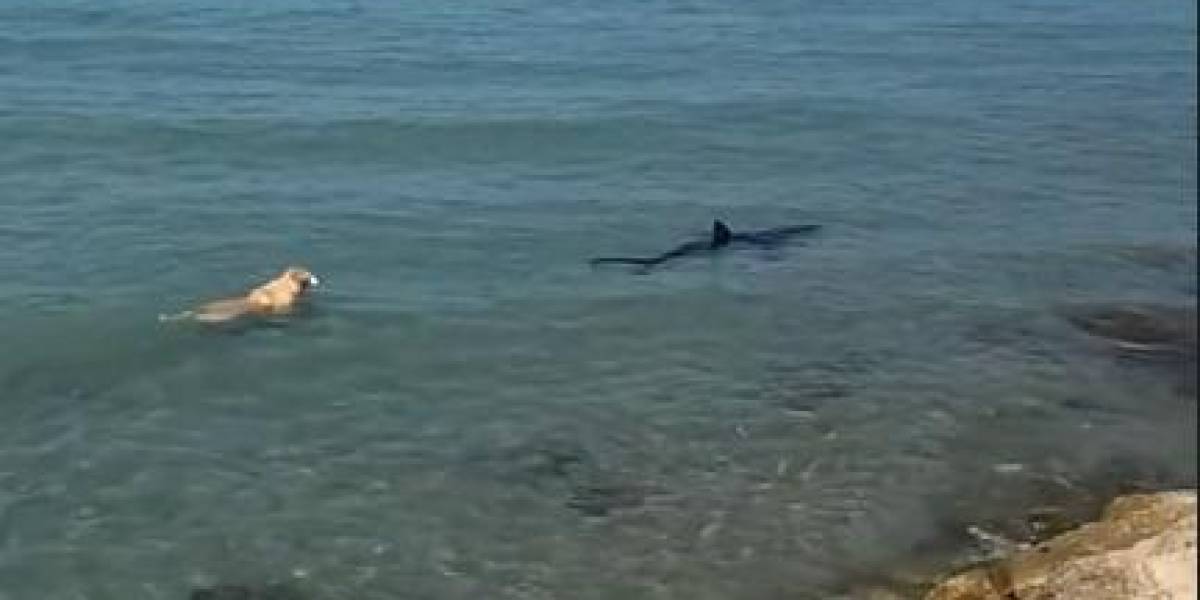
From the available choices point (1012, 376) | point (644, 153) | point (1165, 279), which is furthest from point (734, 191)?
point (1012, 376)

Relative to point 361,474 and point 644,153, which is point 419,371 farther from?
point 644,153

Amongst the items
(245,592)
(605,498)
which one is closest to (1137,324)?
(605,498)

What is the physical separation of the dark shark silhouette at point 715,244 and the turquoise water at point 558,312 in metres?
0.37

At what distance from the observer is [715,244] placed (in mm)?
22969

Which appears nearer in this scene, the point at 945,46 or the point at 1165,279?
the point at 1165,279

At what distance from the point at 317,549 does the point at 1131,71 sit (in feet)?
91.4

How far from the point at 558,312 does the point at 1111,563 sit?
33.6 ft

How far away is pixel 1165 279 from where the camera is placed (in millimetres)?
21547

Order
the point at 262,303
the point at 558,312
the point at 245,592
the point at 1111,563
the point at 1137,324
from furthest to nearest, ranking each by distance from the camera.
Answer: the point at 558,312 < the point at 262,303 < the point at 1137,324 < the point at 245,592 < the point at 1111,563

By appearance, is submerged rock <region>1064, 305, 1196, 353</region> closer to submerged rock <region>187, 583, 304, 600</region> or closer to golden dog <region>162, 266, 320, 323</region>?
golden dog <region>162, 266, 320, 323</region>

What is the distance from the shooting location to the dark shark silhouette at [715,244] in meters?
22.7

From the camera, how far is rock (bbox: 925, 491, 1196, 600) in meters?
10.9

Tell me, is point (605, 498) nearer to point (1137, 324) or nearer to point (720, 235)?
point (1137, 324)

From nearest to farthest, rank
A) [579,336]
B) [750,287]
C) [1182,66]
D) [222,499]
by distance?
[222,499]
[579,336]
[750,287]
[1182,66]
